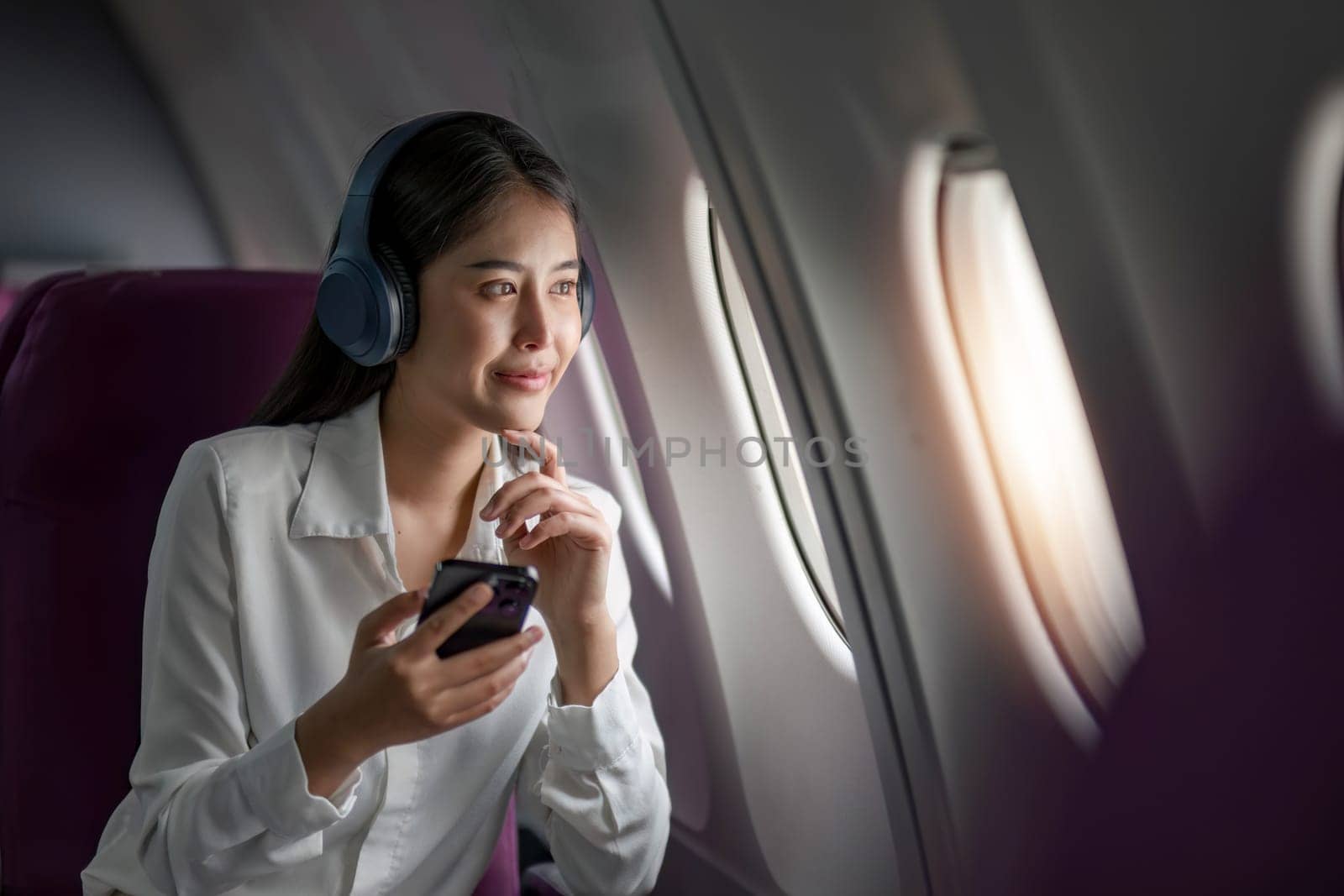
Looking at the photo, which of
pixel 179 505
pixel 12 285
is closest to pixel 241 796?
pixel 179 505

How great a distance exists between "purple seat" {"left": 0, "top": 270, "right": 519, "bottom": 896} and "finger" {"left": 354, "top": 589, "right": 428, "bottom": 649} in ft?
1.87

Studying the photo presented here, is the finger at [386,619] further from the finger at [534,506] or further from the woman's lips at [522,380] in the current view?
the woman's lips at [522,380]

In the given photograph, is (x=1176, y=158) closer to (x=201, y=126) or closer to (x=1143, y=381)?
(x=1143, y=381)

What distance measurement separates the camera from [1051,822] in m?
1.55

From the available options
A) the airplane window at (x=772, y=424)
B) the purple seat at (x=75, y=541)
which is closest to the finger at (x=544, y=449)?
the purple seat at (x=75, y=541)

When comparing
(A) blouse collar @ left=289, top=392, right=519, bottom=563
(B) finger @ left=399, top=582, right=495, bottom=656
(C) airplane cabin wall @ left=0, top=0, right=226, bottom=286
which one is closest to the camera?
(B) finger @ left=399, top=582, right=495, bottom=656

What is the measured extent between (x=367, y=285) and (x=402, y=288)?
0.19ft

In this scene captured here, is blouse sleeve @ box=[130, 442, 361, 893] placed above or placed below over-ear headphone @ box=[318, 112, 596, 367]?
below

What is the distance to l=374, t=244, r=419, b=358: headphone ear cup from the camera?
4.97ft

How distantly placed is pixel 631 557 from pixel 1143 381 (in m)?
1.71

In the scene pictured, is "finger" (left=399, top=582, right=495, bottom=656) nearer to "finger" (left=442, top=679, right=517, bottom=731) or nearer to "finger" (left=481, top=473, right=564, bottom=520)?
"finger" (left=442, top=679, right=517, bottom=731)

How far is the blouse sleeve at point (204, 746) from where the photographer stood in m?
1.30

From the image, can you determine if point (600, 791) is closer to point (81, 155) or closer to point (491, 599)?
point (491, 599)

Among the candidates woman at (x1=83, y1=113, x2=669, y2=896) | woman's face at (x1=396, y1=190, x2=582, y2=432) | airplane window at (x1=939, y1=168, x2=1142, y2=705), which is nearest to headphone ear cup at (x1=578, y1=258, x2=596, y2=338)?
woman at (x1=83, y1=113, x2=669, y2=896)
